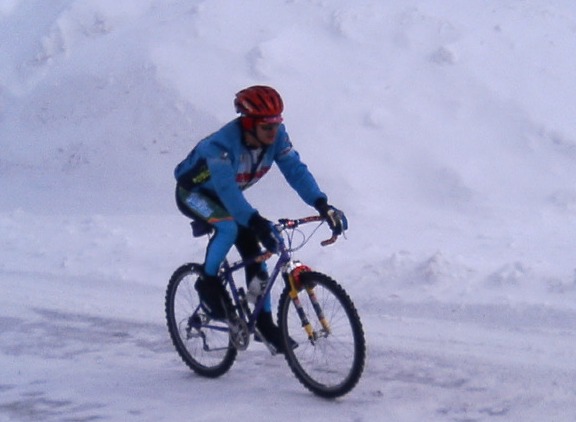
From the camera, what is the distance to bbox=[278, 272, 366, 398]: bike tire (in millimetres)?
4531

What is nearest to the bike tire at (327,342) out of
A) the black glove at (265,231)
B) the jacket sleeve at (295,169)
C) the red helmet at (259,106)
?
the black glove at (265,231)

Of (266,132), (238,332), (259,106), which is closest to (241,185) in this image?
(266,132)

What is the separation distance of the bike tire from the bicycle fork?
21mm

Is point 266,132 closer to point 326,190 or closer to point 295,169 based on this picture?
point 295,169

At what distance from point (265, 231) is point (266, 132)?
1.99 feet

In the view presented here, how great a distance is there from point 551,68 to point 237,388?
8847 mm

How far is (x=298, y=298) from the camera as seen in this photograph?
4770mm

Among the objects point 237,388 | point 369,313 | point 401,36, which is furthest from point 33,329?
point 401,36

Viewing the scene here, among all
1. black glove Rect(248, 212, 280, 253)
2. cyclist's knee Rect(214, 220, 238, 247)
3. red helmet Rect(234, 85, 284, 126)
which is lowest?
black glove Rect(248, 212, 280, 253)

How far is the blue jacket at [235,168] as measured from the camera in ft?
15.3

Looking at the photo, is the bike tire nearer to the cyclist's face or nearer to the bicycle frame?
the bicycle frame

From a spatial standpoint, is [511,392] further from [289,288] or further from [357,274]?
[357,274]

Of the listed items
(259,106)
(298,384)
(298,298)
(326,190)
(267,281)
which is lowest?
(298,384)

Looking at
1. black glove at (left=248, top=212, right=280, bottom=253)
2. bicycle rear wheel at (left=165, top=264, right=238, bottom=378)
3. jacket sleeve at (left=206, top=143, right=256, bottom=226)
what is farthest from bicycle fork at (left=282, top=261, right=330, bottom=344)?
bicycle rear wheel at (left=165, top=264, right=238, bottom=378)
